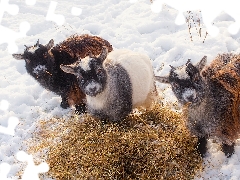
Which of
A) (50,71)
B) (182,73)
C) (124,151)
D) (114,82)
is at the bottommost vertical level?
(124,151)

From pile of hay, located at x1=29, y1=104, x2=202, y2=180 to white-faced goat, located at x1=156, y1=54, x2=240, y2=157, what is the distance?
0.49 meters

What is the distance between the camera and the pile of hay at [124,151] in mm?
5141

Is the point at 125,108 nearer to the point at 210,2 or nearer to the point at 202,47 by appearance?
the point at 202,47

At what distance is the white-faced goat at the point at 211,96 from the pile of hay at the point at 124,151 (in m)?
0.49

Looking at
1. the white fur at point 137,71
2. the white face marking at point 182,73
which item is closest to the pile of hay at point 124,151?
the white fur at point 137,71

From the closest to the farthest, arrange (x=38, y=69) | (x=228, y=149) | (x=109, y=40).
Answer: (x=228, y=149) < (x=38, y=69) < (x=109, y=40)

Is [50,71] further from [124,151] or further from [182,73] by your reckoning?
[182,73]

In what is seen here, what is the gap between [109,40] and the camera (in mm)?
8875

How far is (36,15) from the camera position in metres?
10.5

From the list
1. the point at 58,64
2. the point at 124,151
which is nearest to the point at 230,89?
the point at 124,151

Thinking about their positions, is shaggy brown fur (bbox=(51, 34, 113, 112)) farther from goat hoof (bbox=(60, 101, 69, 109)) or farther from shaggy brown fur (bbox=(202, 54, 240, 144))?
shaggy brown fur (bbox=(202, 54, 240, 144))

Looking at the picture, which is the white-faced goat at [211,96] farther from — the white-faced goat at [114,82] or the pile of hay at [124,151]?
the white-faced goat at [114,82]

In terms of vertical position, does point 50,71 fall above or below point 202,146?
above

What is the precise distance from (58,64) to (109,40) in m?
2.31
